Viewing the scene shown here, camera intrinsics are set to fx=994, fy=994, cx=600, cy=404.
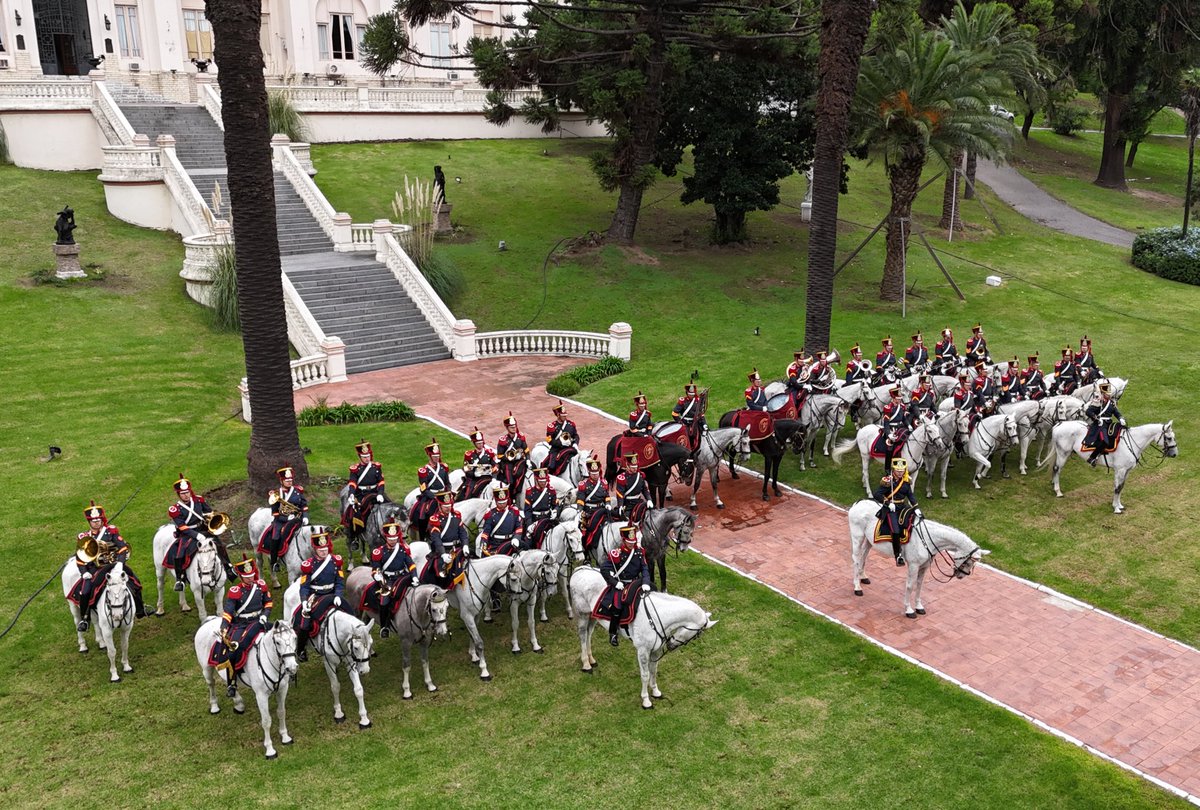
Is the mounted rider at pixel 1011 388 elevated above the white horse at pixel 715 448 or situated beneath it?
elevated above

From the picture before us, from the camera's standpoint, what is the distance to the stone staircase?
3297cm

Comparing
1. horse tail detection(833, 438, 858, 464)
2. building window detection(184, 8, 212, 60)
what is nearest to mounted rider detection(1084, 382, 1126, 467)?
horse tail detection(833, 438, 858, 464)

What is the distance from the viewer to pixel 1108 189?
194 feet

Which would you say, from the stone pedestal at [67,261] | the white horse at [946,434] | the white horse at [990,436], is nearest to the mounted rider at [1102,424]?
the white horse at [990,436]

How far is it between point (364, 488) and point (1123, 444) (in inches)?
613

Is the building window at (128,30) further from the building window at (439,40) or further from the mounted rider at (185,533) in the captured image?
the mounted rider at (185,533)

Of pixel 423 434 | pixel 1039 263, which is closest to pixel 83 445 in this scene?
pixel 423 434

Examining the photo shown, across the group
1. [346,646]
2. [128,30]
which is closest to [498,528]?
[346,646]

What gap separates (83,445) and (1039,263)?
3743cm

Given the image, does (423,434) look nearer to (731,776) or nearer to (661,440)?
(661,440)

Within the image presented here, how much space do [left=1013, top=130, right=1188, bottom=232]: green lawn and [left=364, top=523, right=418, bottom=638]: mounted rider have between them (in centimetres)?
4822

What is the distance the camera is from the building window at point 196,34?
5541 cm

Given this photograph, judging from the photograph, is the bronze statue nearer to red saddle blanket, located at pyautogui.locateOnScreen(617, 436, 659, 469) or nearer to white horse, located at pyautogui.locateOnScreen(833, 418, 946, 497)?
red saddle blanket, located at pyautogui.locateOnScreen(617, 436, 659, 469)

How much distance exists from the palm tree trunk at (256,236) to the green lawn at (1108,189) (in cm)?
4553
